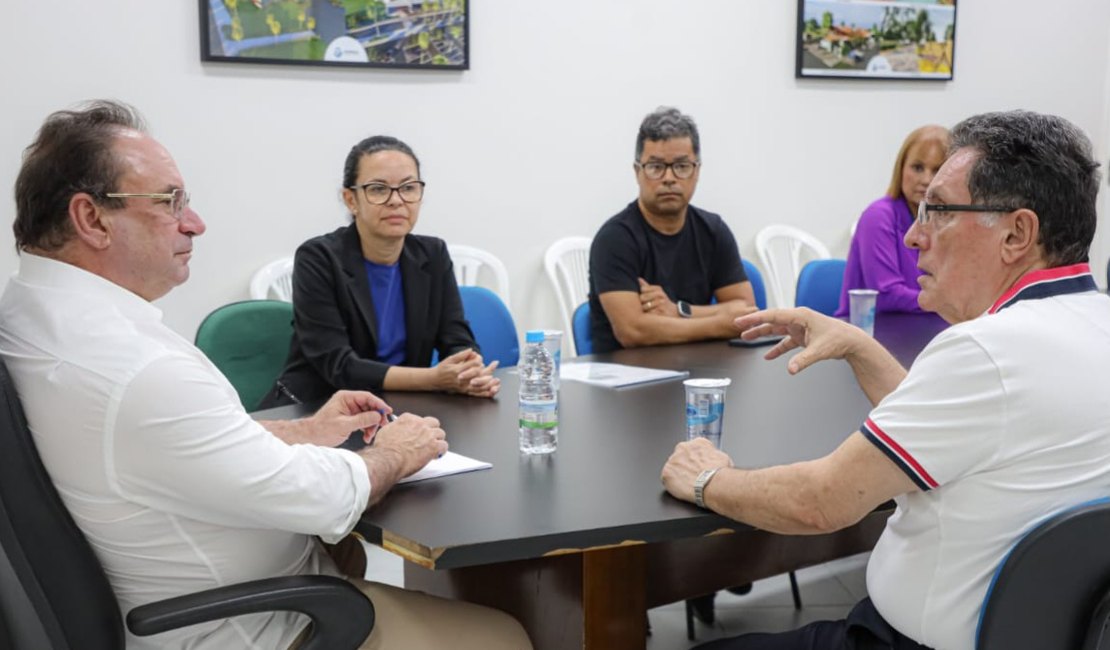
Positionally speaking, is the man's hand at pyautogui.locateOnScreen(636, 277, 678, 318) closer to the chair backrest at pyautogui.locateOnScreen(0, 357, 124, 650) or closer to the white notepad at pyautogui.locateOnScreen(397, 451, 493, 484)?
the white notepad at pyautogui.locateOnScreen(397, 451, 493, 484)

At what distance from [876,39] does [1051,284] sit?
13.2 feet

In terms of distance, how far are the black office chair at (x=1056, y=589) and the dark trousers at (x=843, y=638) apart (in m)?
0.18

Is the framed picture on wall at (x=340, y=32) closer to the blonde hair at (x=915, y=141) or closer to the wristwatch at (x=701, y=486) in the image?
the blonde hair at (x=915, y=141)

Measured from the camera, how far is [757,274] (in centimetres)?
404

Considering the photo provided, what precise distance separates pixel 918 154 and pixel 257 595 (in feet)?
9.52

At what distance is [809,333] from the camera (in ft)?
6.48

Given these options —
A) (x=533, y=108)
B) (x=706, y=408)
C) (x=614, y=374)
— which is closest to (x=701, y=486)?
(x=706, y=408)

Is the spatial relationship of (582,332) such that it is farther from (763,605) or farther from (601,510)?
(601,510)

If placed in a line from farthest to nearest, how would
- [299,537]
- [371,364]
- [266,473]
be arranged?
[371,364] < [299,537] < [266,473]

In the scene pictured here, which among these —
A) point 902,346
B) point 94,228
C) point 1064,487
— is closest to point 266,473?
point 94,228

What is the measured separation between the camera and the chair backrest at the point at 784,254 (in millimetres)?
4969

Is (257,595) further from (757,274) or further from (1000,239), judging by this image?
(757,274)

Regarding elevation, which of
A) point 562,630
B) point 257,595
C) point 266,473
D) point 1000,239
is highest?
point 1000,239

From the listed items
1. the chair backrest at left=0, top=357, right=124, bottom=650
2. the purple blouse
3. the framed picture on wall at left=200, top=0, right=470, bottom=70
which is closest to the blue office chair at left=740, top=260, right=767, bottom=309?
the purple blouse
